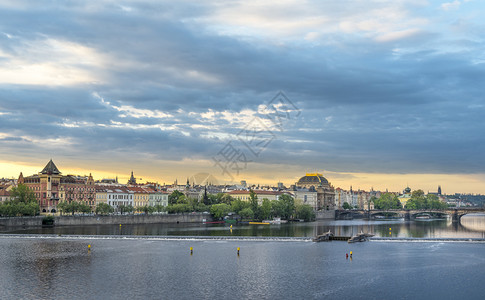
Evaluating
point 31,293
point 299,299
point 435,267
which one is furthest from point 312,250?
point 31,293

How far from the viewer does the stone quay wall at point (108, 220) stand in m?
112

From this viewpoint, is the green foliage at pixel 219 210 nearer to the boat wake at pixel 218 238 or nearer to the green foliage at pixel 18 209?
the green foliage at pixel 18 209

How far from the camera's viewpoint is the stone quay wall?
4422 inches

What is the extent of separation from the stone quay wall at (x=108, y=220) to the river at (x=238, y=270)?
26671mm

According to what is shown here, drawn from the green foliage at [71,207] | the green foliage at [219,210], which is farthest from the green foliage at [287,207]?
the green foliage at [71,207]

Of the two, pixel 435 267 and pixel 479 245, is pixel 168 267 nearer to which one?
pixel 435 267

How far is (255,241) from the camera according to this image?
88.5 m

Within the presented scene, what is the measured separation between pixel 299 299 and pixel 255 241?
44054 mm

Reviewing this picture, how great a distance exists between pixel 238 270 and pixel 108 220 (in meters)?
80.2

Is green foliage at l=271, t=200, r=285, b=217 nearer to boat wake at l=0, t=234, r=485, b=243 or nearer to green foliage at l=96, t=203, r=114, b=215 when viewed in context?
green foliage at l=96, t=203, r=114, b=215

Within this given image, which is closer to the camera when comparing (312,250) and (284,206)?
(312,250)

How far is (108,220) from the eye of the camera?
13200 centimetres

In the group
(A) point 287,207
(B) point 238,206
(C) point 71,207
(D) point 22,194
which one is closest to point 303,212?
(A) point 287,207

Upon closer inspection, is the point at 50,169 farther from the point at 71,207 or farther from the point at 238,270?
the point at 238,270
